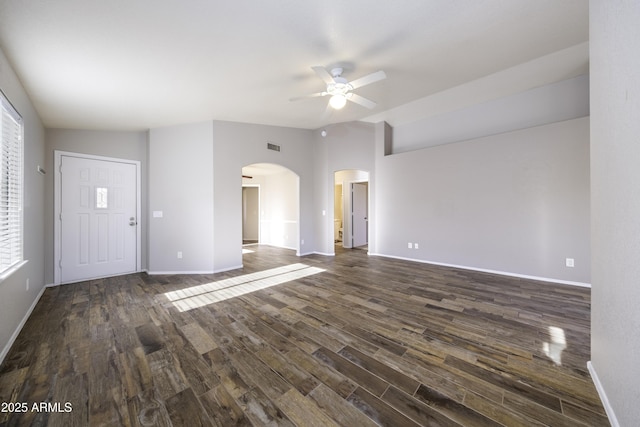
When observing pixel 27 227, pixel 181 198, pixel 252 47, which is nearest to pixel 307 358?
pixel 252 47

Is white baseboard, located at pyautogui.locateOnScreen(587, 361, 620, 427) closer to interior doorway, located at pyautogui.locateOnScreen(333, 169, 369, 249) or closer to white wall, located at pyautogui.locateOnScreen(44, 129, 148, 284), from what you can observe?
interior doorway, located at pyautogui.locateOnScreen(333, 169, 369, 249)

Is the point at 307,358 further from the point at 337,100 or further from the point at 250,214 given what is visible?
the point at 250,214

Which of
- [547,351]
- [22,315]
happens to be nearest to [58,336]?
[22,315]

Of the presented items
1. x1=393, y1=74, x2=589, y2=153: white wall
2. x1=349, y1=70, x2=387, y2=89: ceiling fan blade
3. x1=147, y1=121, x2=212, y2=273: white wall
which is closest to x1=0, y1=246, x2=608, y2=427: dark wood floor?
x1=147, y1=121, x2=212, y2=273: white wall

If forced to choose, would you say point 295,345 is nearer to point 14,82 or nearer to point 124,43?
point 124,43

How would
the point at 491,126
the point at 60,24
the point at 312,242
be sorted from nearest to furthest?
1. the point at 60,24
2. the point at 491,126
3. the point at 312,242

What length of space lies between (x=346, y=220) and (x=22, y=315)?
20.6 ft

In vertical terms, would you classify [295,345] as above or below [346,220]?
below

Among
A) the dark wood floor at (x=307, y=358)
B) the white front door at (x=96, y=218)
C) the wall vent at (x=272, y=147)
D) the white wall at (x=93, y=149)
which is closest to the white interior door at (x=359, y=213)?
the wall vent at (x=272, y=147)

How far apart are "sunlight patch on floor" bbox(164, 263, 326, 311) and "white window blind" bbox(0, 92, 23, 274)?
5.10 feet

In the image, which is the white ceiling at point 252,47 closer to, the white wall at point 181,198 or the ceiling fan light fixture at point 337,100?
the ceiling fan light fixture at point 337,100

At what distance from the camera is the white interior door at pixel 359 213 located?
7.27 metres

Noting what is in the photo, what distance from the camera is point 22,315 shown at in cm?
251

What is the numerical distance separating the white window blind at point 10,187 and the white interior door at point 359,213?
6283 millimetres
